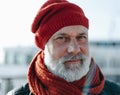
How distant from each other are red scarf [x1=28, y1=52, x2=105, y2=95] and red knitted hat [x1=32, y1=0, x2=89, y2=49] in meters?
0.24

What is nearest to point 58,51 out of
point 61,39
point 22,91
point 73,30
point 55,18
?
point 61,39

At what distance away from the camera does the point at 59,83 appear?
13.2ft

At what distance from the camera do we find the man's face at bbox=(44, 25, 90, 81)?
3.91m

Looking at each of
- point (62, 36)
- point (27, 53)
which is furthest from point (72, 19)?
point (27, 53)

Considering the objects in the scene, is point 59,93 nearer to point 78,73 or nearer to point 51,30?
point 78,73

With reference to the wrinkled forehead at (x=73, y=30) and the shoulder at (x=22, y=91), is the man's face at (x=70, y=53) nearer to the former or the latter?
the wrinkled forehead at (x=73, y=30)

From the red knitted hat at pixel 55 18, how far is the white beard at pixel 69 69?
224 mm

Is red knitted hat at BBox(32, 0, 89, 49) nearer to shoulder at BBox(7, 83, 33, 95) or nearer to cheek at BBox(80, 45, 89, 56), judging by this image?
cheek at BBox(80, 45, 89, 56)

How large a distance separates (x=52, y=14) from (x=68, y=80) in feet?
1.89

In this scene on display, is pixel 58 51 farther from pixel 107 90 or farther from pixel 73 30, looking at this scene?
pixel 107 90

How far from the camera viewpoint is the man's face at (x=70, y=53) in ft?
12.8

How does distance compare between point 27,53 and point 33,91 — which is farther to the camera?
point 27,53

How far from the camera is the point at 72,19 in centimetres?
410

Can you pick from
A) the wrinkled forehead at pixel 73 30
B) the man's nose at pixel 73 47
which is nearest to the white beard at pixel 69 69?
the man's nose at pixel 73 47
